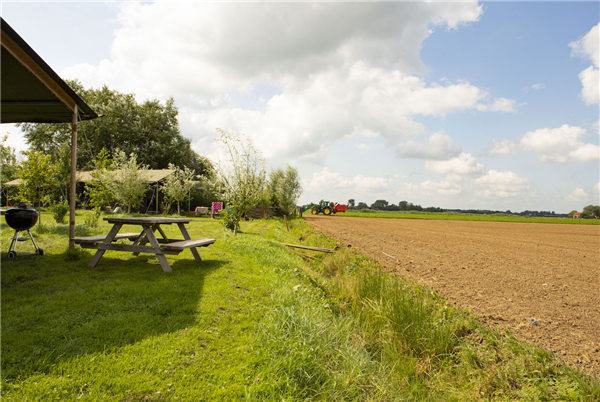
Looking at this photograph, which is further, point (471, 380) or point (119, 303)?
point (119, 303)

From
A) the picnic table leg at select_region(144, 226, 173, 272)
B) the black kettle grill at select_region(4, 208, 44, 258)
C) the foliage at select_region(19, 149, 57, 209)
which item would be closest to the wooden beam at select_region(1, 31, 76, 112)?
the black kettle grill at select_region(4, 208, 44, 258)

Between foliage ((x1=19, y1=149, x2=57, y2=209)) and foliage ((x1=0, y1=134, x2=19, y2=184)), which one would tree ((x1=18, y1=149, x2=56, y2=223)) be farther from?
foliage ((x1=0, y1=134, x2=19, y2=184))

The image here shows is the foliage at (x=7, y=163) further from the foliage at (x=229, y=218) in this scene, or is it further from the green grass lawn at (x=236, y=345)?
the green grass lawn at (x=236, y=345)

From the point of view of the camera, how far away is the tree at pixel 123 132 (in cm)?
3725

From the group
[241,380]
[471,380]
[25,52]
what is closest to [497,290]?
[471,380]

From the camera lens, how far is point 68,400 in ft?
7.13

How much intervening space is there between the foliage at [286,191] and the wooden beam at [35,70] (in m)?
22.5

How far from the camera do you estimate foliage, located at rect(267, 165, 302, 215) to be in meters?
29.3

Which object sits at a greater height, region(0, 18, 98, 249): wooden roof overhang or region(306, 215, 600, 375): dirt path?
region(0, 18, 98, 249): wooden roof overhang

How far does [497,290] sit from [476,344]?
255 centimetres

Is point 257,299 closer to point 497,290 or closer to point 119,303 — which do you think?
point 119,303

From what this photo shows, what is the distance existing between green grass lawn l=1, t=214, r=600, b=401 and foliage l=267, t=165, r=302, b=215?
78.3ft

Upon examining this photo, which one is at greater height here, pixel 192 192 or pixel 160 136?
pixel 160 136

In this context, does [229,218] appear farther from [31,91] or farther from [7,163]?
[7,163]
